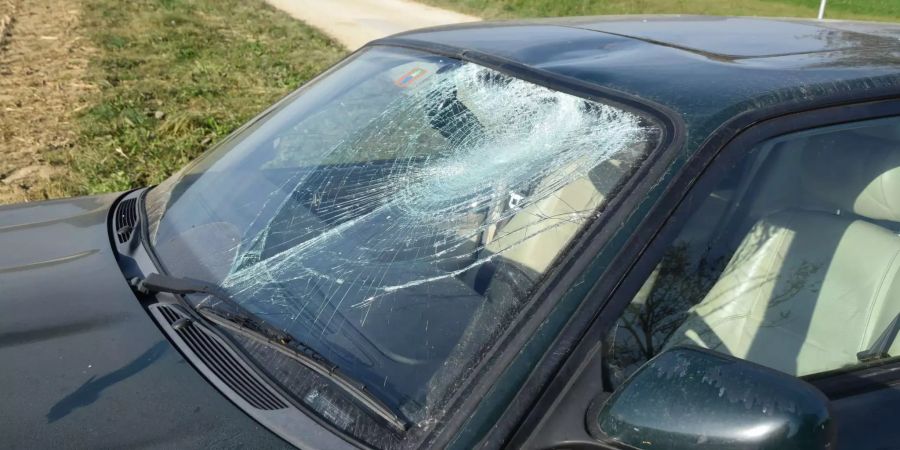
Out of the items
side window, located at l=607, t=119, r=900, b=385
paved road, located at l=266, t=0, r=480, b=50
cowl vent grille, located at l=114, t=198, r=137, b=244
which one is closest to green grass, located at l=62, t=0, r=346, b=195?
paved road, located at l=266, t=0, r=480, b=50

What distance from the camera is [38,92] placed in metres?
8.66

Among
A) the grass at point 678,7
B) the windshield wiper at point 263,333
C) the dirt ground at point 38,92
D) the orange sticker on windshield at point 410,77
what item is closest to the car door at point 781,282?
the windshield wiper at point 263,333

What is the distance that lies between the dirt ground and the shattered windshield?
3982 millimetres

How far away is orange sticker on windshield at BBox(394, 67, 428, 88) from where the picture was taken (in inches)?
90.3

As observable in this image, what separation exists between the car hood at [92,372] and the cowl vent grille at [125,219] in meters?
0.08

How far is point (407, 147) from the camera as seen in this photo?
2.15m

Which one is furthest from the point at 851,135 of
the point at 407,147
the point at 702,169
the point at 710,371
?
the point at 407,147

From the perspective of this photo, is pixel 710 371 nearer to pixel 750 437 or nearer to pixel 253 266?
pixel 750 437

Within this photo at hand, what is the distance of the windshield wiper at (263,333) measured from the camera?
151 cm

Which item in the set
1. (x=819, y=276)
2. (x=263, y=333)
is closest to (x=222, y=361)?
(x=263, y=333)

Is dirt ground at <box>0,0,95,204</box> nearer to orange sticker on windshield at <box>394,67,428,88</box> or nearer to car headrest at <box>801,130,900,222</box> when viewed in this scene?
orange sticker on windshield at <box>394,67,428,88</box>

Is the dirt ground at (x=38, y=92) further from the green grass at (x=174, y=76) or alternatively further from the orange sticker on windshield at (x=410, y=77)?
the orange sticker on windshield at (x=410, y=77)

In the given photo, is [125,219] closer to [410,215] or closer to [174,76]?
[410,215]

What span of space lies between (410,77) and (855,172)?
1089 millimetres
